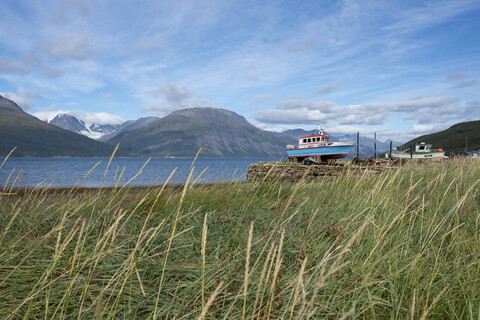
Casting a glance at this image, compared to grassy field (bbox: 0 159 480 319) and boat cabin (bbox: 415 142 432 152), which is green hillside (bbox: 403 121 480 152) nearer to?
boat cabin (bbox: 415 142 432 152)

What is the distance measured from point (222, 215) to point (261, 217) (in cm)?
64

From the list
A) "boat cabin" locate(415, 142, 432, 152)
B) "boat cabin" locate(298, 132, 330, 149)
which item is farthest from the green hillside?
"boat cabin" locate(298, 132, 330, 149)

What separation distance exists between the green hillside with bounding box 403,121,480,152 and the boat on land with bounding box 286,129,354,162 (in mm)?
88512

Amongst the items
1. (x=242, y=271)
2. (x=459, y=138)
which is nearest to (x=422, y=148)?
(x=242, y=271)

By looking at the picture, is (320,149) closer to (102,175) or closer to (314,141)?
(314,141)

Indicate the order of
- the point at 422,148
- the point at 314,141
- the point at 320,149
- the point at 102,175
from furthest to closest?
the point at 422,148 < the point at 102,175 < the point at 314,141 < the point at 320,149

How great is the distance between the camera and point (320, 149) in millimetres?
36969

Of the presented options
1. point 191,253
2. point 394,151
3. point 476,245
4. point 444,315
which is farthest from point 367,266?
point 394,151

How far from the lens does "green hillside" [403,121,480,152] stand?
122 m

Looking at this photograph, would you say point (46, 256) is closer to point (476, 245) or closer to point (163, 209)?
point (163, 209)

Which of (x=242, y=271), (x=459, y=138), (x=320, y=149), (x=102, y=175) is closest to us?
(x=242, y=271)

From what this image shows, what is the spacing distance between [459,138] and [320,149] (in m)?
138

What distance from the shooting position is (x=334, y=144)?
36625 mm

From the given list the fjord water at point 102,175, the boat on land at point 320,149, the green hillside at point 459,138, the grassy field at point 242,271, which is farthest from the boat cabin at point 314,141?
the green hillside at point 459,138
